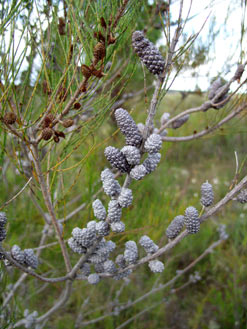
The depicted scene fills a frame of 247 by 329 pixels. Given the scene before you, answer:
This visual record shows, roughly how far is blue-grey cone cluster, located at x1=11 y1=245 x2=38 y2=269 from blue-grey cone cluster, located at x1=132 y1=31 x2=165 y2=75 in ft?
1.53

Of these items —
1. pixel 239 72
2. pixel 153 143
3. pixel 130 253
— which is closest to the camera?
pixel 153 143

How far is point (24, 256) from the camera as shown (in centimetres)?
65

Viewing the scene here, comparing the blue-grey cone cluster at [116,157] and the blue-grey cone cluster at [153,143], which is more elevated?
the blue-grey cone cluster at [153,143]

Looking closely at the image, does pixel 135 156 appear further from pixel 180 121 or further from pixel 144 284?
pixel 144 284

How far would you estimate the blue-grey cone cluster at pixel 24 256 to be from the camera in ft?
2.04

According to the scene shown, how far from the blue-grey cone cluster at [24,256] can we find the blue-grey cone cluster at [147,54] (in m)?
0.47

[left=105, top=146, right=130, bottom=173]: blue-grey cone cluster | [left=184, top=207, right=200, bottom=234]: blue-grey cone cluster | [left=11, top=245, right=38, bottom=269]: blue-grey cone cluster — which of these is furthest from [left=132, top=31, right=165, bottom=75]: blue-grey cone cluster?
[left=11, top=245, right=38, bottom=269]: blue-grey cone cluster

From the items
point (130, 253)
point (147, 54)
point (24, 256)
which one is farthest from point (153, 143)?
point (24, 256)

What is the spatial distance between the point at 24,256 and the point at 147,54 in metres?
0.50

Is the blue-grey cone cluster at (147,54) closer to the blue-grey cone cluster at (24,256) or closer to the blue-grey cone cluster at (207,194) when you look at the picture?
the blue-grey cone cluster at (207,194)

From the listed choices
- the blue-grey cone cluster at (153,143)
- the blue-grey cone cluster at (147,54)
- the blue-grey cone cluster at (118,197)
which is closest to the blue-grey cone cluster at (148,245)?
the blue-grey cone cluster at (118,197)

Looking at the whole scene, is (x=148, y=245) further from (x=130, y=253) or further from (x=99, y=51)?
(x=99, y=51)

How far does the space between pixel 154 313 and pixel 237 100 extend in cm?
161

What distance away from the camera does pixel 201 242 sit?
2.65 metres
